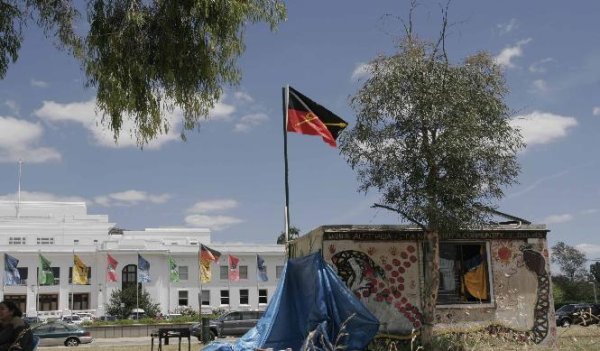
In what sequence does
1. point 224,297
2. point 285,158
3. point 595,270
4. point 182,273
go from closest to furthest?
point 285,158, point 595,270, point 182,273, point 224,297

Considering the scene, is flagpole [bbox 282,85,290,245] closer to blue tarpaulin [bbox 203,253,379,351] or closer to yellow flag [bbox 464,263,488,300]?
blue tarpaulin [bbox 203,253,379,351]

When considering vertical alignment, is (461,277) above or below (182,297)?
above

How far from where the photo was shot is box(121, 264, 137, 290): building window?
6450 centimetres

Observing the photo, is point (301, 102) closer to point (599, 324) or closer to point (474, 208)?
point (474, 208)

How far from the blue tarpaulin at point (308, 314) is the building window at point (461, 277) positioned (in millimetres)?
4691

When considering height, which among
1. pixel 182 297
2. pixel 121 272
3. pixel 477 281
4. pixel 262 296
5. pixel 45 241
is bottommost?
pixel 262 296

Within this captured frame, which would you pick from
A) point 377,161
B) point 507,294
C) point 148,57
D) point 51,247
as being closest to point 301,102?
point 377,161

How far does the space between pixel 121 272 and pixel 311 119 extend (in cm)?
5314

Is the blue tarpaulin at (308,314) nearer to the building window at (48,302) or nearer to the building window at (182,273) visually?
the building window at (182,273)

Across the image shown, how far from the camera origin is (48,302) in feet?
211

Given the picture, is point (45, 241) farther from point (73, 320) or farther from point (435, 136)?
point (435, 136)

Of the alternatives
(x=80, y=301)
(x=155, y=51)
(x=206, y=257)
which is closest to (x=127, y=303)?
(x=80, y=301)

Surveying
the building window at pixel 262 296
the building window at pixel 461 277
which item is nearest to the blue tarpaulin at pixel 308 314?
the building window at pixel 461 277

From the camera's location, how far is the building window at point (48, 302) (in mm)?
64000
